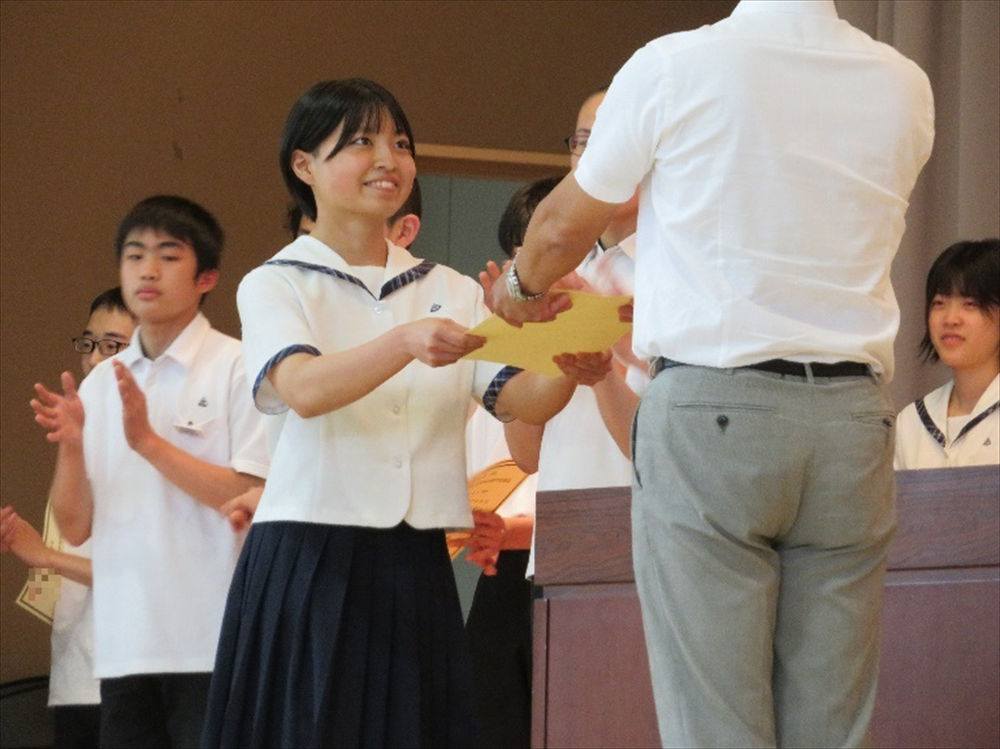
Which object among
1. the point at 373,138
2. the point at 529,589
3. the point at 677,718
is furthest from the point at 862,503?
the point at 529,589

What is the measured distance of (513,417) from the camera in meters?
2.37

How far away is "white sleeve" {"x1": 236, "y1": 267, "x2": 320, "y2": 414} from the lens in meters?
2.23

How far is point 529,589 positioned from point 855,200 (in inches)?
70.6

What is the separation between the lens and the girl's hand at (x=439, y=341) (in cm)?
205

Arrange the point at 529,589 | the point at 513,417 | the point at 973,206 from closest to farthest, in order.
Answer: the point at 513,417
the point at 529,589
the point at 973,206

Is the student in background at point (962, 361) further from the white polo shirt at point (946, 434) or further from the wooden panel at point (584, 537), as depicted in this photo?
the wooden panel at point (584, 537)

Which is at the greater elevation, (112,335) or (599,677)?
(112,335)

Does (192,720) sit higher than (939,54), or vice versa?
(939,54)

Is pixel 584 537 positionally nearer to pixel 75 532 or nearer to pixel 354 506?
pixel 354 506

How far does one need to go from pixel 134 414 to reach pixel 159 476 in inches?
8.0

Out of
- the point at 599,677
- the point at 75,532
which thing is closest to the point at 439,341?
the point at 599,677

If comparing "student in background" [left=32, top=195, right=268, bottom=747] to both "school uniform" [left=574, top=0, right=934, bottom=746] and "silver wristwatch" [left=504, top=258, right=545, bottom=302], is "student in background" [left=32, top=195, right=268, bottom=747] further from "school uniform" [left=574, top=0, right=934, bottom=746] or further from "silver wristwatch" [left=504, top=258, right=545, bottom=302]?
"school uniform" [left=574, top=0, right=934, bottom=746]

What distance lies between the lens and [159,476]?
3.19m

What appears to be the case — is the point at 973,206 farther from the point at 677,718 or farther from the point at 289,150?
the point at 677,718
